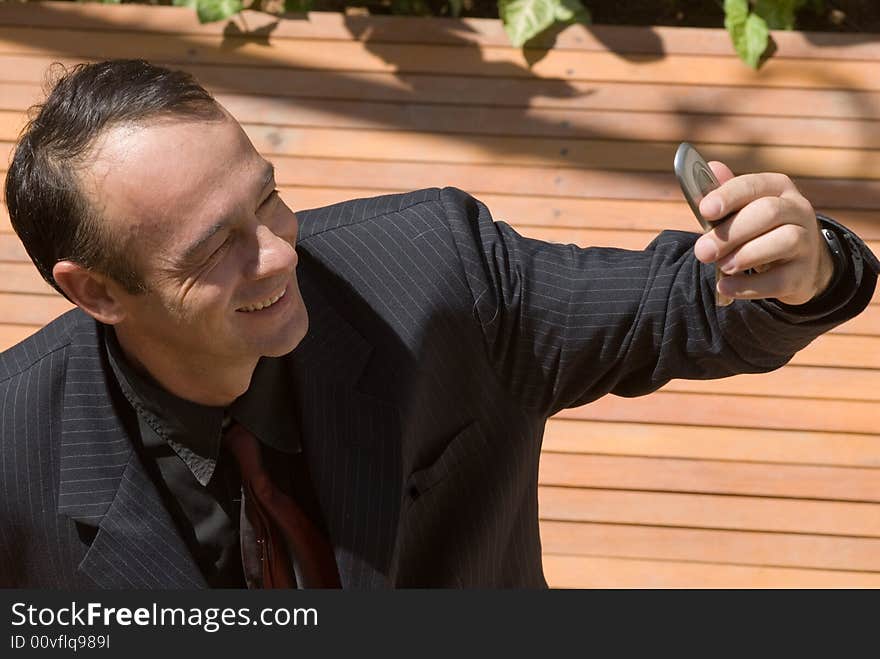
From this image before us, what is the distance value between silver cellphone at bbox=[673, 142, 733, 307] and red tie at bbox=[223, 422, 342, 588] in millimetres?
668

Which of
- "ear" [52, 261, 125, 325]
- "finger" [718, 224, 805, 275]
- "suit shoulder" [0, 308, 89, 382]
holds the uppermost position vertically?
"finger" [718, 224, 805, 275]

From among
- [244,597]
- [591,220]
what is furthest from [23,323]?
[244,597]

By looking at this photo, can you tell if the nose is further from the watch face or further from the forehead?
the watch face

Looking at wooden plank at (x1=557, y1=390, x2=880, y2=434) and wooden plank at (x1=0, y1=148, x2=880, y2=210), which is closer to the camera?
wooden plank at (x1=557, y1=390, x2=880, y2=434)

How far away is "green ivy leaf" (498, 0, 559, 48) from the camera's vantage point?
368 cm

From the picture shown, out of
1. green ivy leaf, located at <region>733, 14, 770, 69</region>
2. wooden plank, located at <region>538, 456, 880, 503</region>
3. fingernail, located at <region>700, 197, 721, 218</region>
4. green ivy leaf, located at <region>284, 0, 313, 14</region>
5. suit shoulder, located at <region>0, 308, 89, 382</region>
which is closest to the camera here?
fingernail, located at <region>700, 197, 721, 218</region>

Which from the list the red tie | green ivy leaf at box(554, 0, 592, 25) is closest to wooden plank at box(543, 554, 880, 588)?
the red tie

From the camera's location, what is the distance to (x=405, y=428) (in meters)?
1.77

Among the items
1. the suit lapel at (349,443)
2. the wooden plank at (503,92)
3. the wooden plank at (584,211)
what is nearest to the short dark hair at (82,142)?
the suit lapel at (349,443)

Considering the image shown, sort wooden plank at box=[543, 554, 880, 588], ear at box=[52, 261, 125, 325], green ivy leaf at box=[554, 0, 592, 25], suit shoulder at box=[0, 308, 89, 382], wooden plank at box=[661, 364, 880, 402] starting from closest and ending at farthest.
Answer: ear at box=[52, 261, 125, 325] → suit shoulder at box=[0, 308, 89, 382] → wooden plank at box=[543, 554, 880, 588] → wooden plank at box=[661, 364, 880, 402] → green ivy leaf at box=[554, 0, 592, 25]

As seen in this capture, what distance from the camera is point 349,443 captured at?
1740 millimetres

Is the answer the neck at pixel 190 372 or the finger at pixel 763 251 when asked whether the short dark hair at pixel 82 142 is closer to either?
the neck at pixel 190 372

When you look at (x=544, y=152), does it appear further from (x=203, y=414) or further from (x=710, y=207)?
(x=710, y=207)

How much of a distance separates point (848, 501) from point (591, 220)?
101cm
